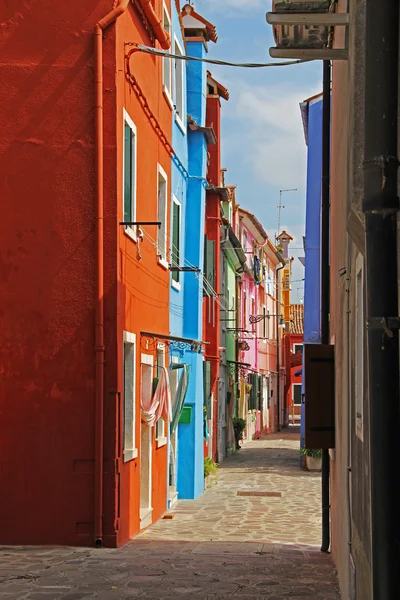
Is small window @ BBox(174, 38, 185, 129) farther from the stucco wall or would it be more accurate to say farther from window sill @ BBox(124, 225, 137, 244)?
the stucco wall

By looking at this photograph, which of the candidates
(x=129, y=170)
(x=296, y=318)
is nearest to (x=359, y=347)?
(x=129, y=170)

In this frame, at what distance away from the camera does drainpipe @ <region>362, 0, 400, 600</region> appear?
3.41 metres

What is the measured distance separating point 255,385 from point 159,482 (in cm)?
2581

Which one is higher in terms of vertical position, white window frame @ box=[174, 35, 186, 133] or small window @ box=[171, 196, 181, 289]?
white window frame @ box=[174, 35, 186, 133]

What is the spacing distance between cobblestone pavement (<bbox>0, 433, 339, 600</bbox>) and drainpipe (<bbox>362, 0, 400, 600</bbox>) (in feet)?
19.4

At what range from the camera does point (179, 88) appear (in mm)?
20172

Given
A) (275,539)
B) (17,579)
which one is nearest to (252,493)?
(275,539)

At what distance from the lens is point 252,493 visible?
21062 mm

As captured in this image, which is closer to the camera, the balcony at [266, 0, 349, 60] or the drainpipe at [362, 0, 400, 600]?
the drainpipe at [362, 0, 400, 600]

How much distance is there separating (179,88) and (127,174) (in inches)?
277

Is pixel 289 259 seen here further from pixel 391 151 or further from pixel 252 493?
pixel 391 151

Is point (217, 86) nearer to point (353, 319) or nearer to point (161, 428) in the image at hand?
point (161, 428)

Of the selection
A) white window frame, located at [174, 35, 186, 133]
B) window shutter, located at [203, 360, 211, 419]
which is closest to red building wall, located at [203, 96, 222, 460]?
window shutter, located at [203, 360, 211, 419]

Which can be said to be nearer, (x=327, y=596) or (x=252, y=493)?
(x=327, y=596)
